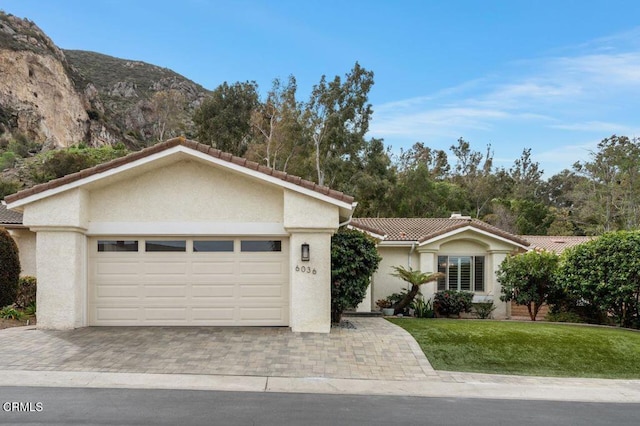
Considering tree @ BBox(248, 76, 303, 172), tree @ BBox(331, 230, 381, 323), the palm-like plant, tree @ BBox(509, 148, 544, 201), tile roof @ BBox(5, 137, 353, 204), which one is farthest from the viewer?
tree @ BBox(509, 148, 544, 201)

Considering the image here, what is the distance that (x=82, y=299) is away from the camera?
38.0ft

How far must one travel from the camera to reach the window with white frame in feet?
64.3

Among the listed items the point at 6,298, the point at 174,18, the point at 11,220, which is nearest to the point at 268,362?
the point at 6,298

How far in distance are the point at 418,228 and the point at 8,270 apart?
A: 1532 centimetres

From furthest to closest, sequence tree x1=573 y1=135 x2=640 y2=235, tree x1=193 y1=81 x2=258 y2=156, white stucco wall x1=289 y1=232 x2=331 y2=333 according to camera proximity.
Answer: tree x1=193 y1=81 x2=258 y2=156 < tree x1=573 y1=135 x2=640 y2=235 < white stucco wall x1=289 y1=232 x2=331 y2=333

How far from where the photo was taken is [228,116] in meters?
44.5

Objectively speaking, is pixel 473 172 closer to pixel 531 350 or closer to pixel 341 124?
pixel 341 124

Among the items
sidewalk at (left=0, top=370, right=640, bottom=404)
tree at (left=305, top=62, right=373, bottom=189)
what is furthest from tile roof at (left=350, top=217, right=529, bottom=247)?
tree at (left=305, top=62, right=373, bottom=189)

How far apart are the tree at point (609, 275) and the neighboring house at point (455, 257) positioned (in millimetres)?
3424

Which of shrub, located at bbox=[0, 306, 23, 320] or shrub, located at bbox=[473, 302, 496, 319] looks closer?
shrub, located at bbox=[0, 306, 23, 320]

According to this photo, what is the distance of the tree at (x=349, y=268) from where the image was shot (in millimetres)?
12547

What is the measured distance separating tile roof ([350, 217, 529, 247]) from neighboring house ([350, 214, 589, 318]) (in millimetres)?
37

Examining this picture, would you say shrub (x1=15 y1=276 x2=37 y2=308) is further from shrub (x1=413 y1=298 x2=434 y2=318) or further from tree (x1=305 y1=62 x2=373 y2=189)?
tree (x1=305 y1=62 x2=373 y2=189)

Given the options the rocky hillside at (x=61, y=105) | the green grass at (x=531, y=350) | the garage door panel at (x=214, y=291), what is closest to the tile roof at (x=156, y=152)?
the garage door panel at (x=214, y=291)
